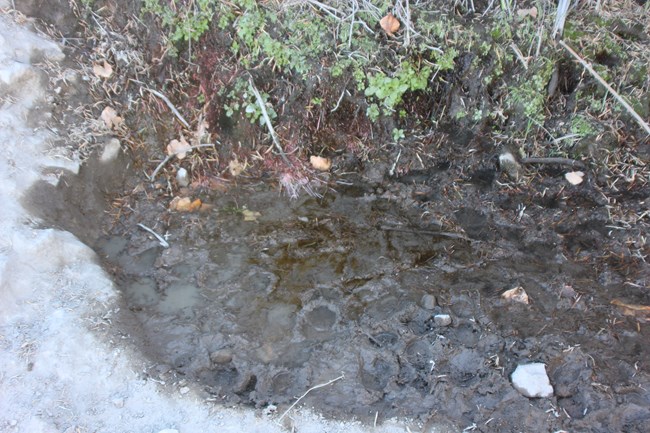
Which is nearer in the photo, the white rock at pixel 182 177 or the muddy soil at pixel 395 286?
the muddy soil at pixel 395 286

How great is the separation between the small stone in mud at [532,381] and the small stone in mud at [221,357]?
1.69 metres

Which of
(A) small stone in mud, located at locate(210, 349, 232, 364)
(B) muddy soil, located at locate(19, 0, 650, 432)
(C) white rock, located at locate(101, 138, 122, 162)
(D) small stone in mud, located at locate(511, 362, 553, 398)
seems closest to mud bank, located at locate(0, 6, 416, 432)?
(B) muddy soil, located at locate(19, 0, 650, 432)

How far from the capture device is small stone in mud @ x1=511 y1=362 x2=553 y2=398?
8.99ft

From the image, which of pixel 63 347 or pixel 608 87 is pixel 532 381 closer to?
pixel 608 87

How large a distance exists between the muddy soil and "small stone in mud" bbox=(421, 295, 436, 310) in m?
0.01

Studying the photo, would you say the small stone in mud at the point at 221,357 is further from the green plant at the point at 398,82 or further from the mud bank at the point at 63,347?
the green plant at the point at 398,82

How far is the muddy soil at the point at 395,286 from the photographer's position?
280 centimetres

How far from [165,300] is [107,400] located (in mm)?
837

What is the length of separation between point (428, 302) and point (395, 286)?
10.5 inches

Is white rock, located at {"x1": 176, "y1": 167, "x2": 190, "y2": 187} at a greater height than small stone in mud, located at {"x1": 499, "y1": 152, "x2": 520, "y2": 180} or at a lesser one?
lesser

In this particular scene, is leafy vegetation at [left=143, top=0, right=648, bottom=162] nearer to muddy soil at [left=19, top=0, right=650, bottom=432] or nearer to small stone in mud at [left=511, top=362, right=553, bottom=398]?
muddy soil at [left=19, top=0, right=650, bottom=432]

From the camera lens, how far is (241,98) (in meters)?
3.97

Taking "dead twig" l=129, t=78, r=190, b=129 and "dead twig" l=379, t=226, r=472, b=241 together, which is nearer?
"dead twig" l=379, t=226, r=472, b=241

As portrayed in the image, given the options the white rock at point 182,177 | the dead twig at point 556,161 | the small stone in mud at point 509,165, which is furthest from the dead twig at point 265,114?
the dead twig at point 556,161
